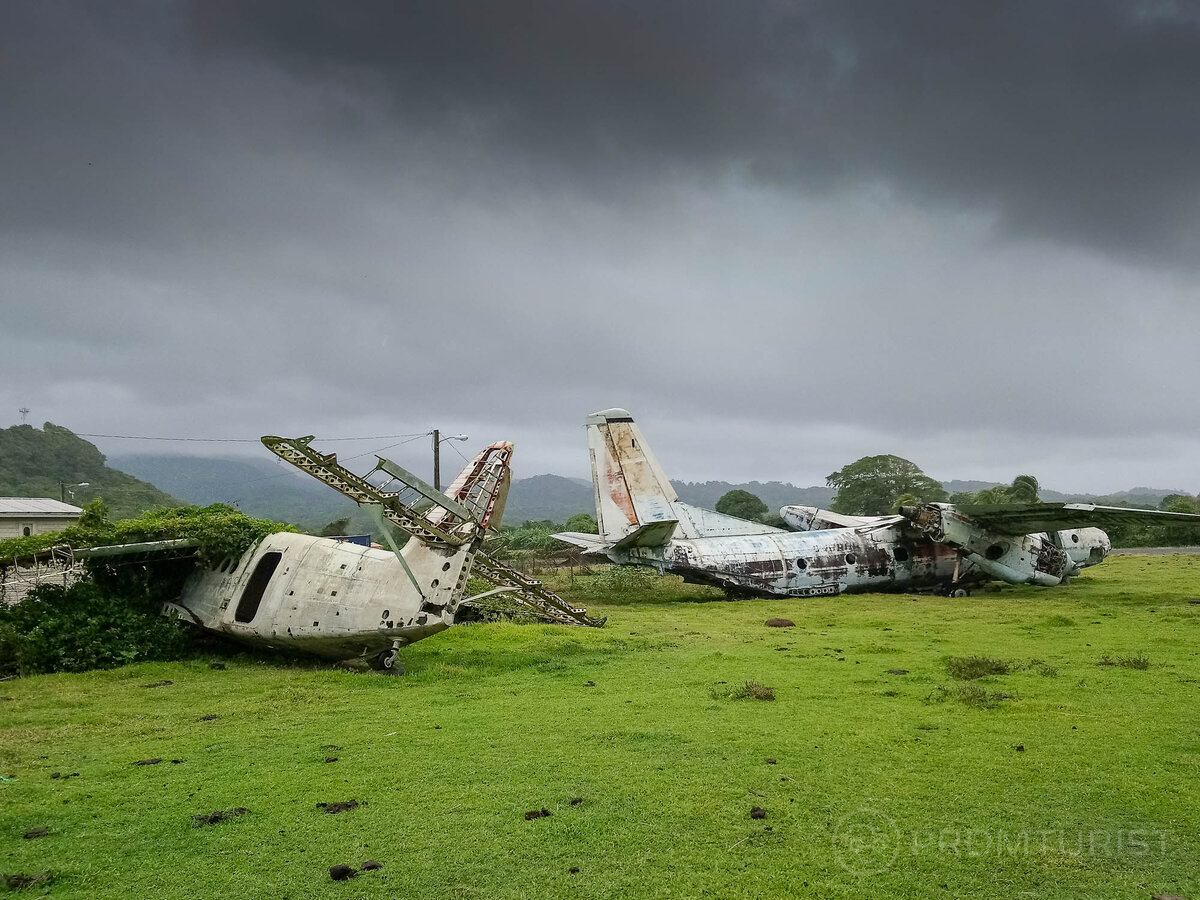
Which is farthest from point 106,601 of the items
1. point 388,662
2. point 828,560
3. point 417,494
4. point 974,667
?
point 828,560

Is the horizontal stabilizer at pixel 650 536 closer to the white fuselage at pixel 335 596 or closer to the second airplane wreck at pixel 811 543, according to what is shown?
the second airplane wreck at pixel 811 543

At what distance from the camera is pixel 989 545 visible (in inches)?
1088

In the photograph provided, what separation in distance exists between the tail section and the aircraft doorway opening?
13.8 meters

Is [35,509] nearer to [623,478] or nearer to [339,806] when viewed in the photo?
[623,478]

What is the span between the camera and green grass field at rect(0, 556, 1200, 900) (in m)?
5.39

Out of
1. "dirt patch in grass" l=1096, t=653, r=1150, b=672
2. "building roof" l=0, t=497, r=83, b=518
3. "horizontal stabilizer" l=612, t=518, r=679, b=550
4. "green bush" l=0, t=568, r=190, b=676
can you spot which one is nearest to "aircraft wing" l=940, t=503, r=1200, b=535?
"horizontal stabilizer" l=612, t=518, r=679, b=550

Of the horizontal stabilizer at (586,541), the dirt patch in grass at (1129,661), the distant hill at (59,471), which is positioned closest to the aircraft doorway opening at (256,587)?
the horizontal stabilizer at (586,541)

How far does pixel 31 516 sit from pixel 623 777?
151 feet

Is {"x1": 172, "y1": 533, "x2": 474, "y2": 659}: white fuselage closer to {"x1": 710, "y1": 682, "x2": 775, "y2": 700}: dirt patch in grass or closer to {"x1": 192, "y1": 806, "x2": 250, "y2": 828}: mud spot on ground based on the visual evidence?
{"x1": 710, "y1": 682, "x2": 775, "y2": 700}: dirt patch in grass

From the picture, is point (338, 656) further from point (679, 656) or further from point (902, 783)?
point (902, 783)

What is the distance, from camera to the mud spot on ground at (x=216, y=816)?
6453mm

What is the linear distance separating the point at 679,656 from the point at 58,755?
1049 cm

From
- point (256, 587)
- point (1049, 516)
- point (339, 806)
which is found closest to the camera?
point (339, 806)

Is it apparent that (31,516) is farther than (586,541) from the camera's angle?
Yes
